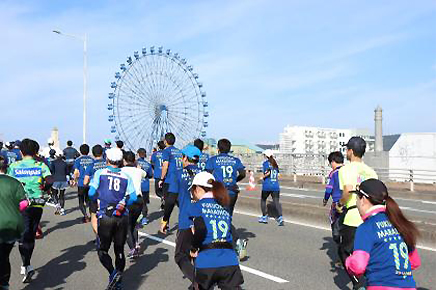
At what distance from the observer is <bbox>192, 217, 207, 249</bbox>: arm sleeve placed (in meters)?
4.18

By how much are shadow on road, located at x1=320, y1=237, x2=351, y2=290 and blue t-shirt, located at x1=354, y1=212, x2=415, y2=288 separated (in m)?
3.62

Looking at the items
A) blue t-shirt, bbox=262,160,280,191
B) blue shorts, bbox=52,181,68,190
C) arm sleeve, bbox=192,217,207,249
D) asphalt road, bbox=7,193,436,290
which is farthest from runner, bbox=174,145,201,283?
blue shorts, bbox=52,181,68,190

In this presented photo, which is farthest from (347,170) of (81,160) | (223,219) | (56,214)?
(56,214)

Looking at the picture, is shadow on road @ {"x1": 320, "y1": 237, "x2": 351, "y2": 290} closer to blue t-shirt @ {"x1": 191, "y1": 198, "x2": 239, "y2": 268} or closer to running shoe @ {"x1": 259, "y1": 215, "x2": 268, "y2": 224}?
running shoe @ {"x1": 259, "y1": 215, "x2": 268, "y2": 224}

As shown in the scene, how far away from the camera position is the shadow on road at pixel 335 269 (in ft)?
23.3

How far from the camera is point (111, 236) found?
6.24 meters

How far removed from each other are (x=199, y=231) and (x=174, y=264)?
4301 mm

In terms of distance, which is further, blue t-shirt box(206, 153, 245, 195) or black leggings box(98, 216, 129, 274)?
blue t-shirt box(206, 153, 245, 195)

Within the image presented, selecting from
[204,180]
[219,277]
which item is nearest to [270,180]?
[204,180]

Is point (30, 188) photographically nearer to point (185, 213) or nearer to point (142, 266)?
point (142, 266)

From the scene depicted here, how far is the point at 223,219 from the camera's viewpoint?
4.30 meters

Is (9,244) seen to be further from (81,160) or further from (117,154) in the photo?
(81,160)

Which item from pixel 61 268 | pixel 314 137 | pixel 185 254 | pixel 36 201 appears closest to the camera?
pixel 185 254

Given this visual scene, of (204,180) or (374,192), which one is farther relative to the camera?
(204,180)
